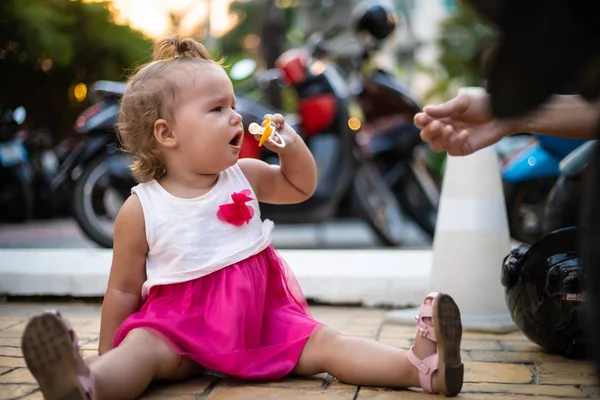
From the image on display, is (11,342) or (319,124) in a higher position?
(319,124)

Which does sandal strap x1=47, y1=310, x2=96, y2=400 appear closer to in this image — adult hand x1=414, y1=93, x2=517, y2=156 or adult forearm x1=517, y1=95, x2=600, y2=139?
adult hand x1=414, y1=93, x2=517, y2=156

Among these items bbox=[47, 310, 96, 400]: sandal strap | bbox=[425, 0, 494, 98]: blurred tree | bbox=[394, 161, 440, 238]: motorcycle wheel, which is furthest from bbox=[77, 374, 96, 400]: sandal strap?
bbox=[425, 0, 494, 98]: blurred tree

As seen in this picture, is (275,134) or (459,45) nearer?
(275,134)

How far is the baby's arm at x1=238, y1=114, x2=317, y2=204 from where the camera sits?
2.46 m

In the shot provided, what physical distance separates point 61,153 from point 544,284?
33.2ft

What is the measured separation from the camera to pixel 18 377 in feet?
7.70

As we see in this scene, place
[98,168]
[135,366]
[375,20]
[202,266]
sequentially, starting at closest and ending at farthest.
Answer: [135,366] → [202,266] → [98,168] → [375,20]

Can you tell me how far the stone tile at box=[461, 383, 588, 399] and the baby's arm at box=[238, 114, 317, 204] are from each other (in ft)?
2.68

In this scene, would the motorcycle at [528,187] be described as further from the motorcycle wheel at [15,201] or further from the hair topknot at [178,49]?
the motorcycle wheel at [15,201]

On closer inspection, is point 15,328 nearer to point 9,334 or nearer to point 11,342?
point 9,334

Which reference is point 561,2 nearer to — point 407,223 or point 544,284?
point 544,284

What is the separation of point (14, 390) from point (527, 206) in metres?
4.34

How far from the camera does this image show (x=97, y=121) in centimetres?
599

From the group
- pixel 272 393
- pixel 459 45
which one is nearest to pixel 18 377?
pixel 272 393
